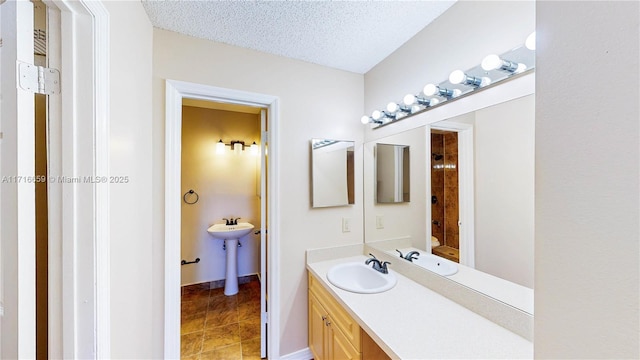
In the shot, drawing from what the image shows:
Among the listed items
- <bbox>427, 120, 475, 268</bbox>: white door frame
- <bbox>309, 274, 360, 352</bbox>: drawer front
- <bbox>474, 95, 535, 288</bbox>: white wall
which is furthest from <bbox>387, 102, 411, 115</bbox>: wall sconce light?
<bbox>309, 274, 360, 352</bbox>: drawer front

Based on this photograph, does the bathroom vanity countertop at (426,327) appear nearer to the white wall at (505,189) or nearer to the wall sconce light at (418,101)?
the white wall at (505,189)

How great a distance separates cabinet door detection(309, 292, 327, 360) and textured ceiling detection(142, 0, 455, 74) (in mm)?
1740

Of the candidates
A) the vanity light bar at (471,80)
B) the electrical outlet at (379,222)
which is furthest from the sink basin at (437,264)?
the vanity light bar at (471,80)

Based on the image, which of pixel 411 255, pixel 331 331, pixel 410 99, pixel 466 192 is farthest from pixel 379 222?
pixel 410 99

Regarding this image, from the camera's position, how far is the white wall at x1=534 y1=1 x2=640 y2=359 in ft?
0.96

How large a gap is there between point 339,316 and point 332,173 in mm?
967

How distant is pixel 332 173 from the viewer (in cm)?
181

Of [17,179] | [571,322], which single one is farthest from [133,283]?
[571,322]

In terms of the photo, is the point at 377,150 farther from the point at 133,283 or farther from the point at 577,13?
the point at 133,283

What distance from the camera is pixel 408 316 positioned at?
1.05 m

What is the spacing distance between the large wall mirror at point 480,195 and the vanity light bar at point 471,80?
68 millimetres

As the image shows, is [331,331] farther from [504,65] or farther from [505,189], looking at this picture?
[504,65]

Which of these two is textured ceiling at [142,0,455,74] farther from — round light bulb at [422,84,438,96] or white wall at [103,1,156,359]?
round light bulb at [422,84,438,96]

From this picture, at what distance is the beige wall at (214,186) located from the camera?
2.79 meters
